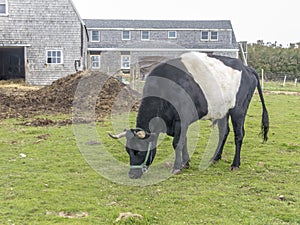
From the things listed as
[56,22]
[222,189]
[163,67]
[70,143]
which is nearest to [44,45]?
[56,22]

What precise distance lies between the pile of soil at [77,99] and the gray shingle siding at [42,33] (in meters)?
8.39

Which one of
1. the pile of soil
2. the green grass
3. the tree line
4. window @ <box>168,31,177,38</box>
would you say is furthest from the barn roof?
the pile of soil

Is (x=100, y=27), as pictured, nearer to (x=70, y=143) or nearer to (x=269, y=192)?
(x=70, y=143)

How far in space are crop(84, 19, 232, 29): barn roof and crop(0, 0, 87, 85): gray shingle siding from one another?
17.1m

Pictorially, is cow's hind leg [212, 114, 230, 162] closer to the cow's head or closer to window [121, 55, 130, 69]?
the cow's head

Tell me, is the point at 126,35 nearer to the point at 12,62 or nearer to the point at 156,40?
the point at 156,40

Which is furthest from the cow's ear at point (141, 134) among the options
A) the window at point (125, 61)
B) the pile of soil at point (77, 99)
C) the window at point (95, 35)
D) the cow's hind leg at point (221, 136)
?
the window at point (95, 35)

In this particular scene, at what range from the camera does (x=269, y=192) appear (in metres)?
5.63

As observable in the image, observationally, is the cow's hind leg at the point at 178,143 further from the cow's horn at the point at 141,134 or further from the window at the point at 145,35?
the window at the point at 145,35

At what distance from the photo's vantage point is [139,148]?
601 cm

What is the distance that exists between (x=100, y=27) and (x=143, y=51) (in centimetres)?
526

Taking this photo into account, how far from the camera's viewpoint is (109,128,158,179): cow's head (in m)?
6.00

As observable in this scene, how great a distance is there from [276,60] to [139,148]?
36.7 m

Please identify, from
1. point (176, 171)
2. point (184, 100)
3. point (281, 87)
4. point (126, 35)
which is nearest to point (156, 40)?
point (126, 35)
